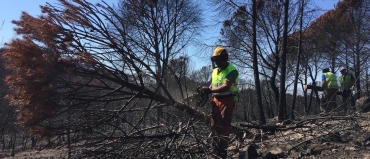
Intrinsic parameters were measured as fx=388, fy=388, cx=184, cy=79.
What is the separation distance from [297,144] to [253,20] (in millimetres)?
4739

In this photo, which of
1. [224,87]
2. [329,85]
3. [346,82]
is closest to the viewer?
[224,87]

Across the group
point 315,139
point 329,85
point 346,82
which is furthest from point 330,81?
point 315,139

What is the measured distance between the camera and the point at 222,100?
5234 millimetres

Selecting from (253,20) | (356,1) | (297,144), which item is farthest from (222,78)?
(356,1)

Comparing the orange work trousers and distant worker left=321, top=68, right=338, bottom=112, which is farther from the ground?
distant worker left=321, top=68, right=338, bottom=112

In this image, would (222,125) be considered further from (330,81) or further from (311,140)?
(330,81)

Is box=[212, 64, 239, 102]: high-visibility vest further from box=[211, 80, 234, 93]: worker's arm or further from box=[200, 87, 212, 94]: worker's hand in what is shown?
box=[200, 87, 212, 94]: worker's hand

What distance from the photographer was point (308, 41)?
1711cm

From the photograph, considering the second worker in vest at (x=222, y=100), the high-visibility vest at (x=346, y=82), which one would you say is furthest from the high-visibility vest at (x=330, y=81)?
the second worker in vest at (x=222, y=100)

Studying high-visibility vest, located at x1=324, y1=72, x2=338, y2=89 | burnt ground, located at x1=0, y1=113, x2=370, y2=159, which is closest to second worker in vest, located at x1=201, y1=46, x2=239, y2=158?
burnt ground, located at x1=0, y1=113, x2=370, y2=159

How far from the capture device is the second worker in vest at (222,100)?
5.08 meters

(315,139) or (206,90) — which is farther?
(315,139)

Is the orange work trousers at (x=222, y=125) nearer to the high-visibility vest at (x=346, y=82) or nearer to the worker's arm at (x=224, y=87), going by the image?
the worker's arm at (x=224, y=87)

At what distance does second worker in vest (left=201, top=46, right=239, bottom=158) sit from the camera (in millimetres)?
5078
